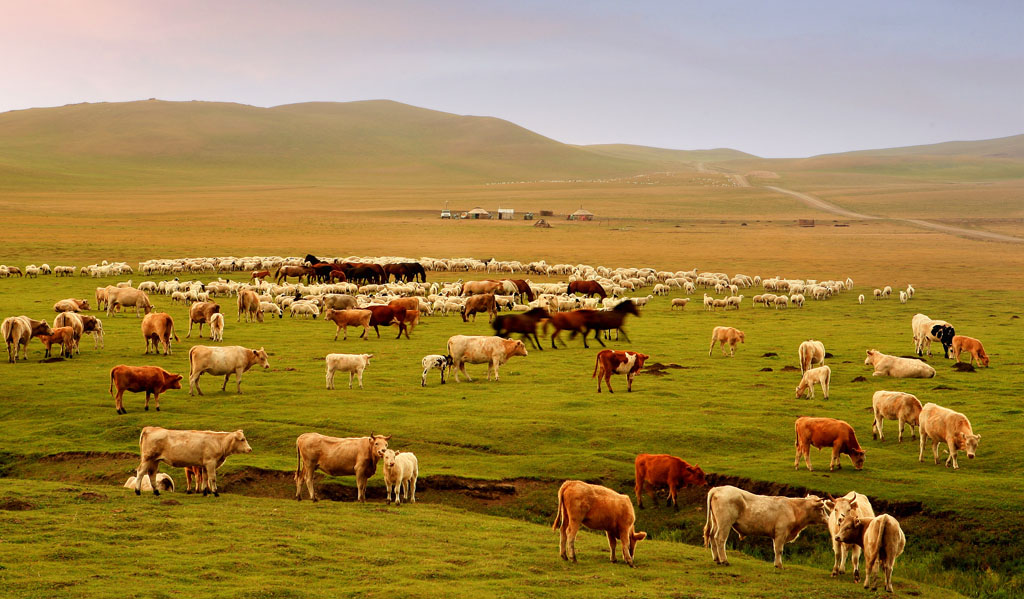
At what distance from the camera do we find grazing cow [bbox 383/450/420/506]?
50.0 ft

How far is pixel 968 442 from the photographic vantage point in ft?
57.8

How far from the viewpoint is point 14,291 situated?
45438 mm

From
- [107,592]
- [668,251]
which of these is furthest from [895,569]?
[668,251]

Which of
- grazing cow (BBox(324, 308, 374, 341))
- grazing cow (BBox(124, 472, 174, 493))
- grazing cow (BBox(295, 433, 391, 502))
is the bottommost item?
grazing cow (BBox(124, 472, 174, 493))

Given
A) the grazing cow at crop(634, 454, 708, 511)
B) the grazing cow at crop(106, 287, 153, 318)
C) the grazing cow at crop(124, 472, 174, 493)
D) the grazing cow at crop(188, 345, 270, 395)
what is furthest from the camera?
the grazing cow at crop(106, 287, 153, 318)

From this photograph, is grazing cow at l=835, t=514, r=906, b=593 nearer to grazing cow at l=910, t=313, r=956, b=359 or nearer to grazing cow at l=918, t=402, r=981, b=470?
grazing cow at l=918, t=402, r=981, b=470

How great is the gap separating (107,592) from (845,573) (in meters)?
9.95

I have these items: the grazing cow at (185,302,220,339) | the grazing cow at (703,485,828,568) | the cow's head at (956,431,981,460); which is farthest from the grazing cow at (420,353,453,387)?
the cow's head at (956,431,981,460)

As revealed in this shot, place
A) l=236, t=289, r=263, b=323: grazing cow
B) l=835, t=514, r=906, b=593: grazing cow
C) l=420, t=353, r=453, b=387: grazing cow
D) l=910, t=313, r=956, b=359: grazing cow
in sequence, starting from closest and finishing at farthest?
1. l=835, t=514, r=906, b=593: grazing cow
2. l=420, t=353, r=453, b=387: grazing cow
3. l=910, t=313, r=956, b=359: grazing cow
4. l=236, t=289, r=263, b=323: grazing cow

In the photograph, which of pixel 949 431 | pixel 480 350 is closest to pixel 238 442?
pixel 480 350

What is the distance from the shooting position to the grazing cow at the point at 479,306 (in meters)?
38.4

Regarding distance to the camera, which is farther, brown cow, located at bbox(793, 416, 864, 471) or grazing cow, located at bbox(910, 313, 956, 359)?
grazing cow, located at bbox(910, 313, 956, 359)

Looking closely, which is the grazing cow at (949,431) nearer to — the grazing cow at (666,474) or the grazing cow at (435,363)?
the grazing cow at (666,474)

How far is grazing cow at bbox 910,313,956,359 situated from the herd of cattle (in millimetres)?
73
